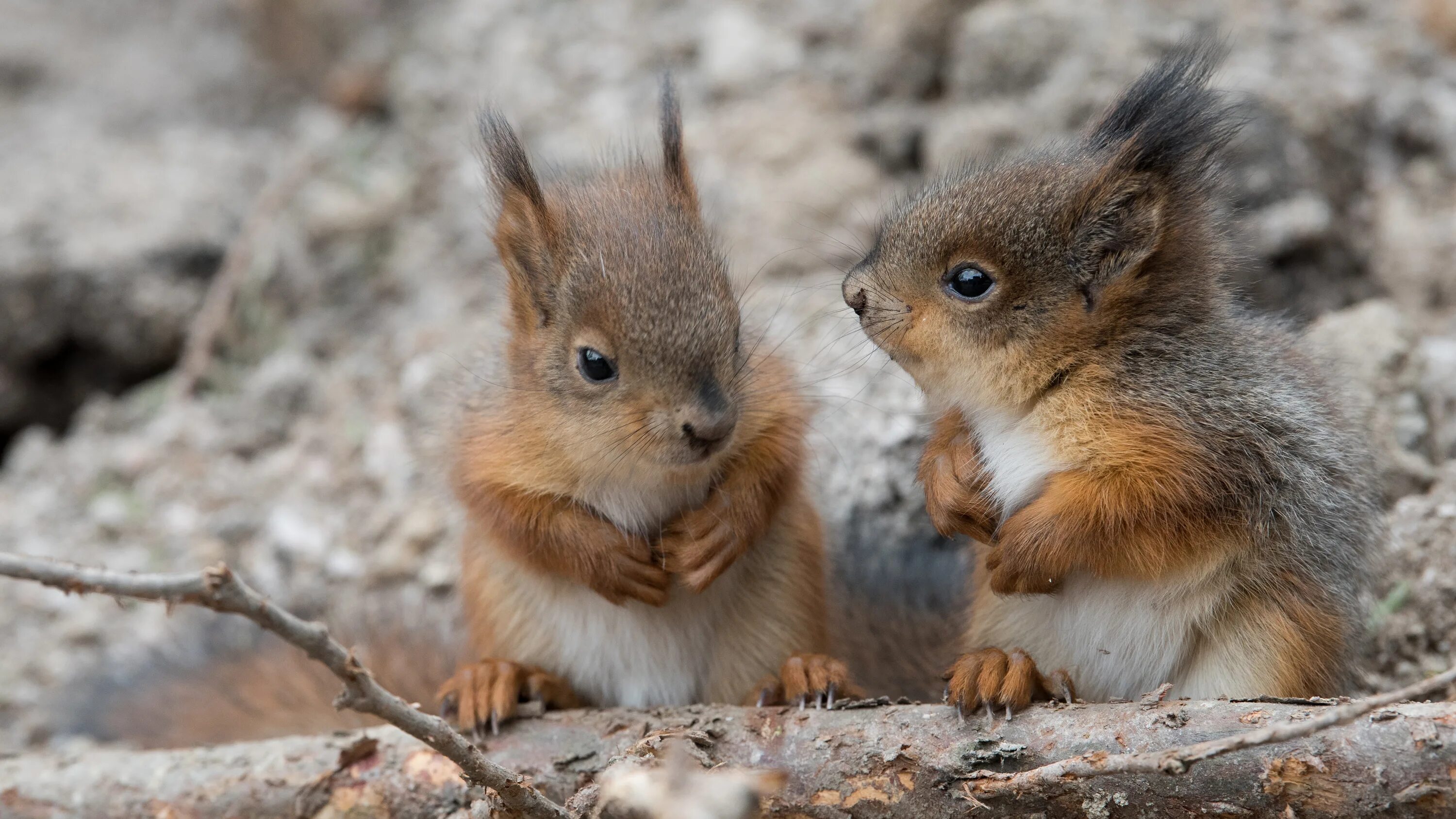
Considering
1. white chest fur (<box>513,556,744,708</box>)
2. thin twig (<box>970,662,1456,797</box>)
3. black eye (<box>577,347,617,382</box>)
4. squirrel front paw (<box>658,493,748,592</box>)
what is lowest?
thin twig (<box>970,662,1456,797</box>)

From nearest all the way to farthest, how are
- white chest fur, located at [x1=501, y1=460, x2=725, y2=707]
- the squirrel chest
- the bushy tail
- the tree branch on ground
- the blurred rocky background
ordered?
1. the tree branch on ground
2. the squirrel chest
3. white chest fur, located at [x1=501, y1=460, x2=725, y2=707]
4. the bushy tail
5. the blurred rocky background

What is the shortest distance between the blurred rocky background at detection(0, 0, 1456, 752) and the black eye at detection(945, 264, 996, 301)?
2.54 ft

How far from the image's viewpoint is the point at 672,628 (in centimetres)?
290

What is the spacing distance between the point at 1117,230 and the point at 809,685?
42.3 inches

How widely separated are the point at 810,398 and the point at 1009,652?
0.84m

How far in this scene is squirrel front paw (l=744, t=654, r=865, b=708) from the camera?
259 cm

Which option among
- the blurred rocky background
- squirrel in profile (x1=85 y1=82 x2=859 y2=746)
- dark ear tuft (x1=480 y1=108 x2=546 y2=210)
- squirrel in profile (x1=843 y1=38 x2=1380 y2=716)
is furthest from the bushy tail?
squirrel in profile (x1=843 y1=38 x2=1380 y2=716)

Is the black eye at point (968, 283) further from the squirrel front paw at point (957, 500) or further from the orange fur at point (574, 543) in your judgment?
the orange fur at point (574, 543)

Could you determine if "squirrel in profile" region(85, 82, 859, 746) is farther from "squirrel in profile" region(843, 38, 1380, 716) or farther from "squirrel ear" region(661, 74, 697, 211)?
"squirrel in profile" region(843, 38, 1380, 716)

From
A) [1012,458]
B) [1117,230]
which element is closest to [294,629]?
[1012,458]

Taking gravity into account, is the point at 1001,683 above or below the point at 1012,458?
below

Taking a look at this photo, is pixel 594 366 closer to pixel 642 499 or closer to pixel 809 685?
pixel 642 499

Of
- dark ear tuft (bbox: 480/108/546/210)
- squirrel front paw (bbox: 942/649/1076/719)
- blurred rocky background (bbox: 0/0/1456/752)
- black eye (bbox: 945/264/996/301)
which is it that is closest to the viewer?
squirrel front paw (bbox: 942/649/1076/719)

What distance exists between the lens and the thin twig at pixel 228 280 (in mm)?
4727
